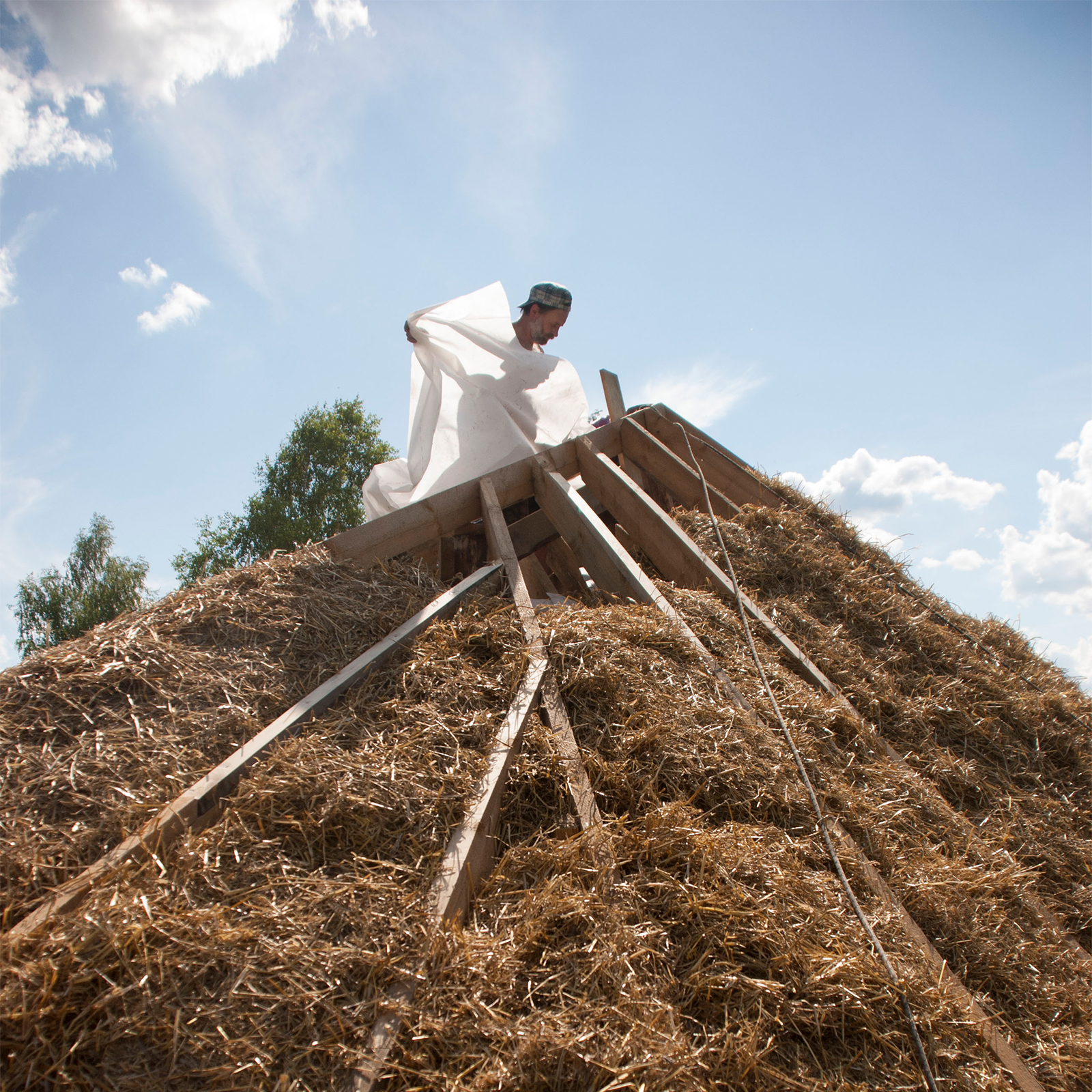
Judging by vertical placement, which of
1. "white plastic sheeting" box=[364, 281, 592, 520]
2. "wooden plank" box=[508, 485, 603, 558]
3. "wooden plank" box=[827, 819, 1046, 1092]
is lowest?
"wooden plank" box=[827, 819, 1046, 1092]

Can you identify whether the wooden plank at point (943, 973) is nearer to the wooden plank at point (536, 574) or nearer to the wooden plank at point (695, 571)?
the wooden plank at point (695, 571)

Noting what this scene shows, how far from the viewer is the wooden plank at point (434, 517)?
351cm

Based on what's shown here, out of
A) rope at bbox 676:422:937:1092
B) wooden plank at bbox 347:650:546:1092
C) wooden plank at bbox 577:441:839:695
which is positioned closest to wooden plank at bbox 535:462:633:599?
wooden plank at bbox 577:441:839:695

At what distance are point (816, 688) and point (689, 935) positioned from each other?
5.22 feet

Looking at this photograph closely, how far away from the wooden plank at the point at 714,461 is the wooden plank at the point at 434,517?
1143 millimetres

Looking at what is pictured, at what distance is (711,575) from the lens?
11.8 feet

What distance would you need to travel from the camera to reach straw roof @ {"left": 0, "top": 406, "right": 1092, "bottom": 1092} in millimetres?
1462

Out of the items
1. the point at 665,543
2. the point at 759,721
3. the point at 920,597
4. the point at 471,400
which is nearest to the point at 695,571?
the point at 665,543

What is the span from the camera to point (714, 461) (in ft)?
17.0

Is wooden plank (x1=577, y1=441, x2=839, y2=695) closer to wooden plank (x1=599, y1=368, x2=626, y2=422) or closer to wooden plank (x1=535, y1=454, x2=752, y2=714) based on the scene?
wooden plank (x1=535, y1=454, x2=752, y2=714)

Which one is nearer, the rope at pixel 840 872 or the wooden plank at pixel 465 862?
the wooden plank at pixel 465 862

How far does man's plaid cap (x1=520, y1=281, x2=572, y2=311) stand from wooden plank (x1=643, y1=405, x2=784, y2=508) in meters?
1.14

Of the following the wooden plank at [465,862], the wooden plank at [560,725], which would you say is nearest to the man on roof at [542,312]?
the wooden plank at [560,725]

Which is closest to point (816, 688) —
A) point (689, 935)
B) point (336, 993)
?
point (689, 935)
